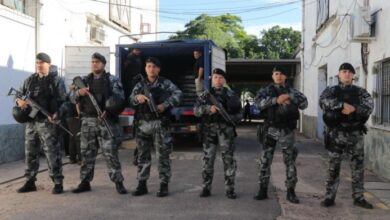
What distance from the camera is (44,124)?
23.4 feet

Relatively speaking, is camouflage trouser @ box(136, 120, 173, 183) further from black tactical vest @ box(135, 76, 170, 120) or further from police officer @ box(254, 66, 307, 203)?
police officer @ box(254, 66, 307, 203)

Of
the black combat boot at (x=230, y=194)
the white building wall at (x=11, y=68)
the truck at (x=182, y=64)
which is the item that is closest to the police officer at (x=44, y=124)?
the black combat boot at (x=230, y=194)

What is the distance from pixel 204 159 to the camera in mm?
6922

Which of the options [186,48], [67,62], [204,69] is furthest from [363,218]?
[67,62]

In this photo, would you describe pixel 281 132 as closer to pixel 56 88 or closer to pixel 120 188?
pixel 120 188

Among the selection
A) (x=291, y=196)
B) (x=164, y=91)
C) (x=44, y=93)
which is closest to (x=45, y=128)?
(x=44, y=93)

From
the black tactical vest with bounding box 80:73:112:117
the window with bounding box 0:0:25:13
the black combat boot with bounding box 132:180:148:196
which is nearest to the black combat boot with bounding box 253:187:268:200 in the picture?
the black combat boot with bounding box 132:180:148:196

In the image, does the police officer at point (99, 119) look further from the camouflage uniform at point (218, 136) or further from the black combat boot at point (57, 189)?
the camouflage uniform at point (218, 136)

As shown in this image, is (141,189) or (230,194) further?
(141,189)

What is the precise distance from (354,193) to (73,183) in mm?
4297

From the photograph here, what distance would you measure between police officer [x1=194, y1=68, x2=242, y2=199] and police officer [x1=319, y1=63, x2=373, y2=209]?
122 cm

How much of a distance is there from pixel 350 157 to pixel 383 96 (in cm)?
337

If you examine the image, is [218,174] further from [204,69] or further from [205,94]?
[204,69]

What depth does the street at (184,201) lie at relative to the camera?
5.95m
